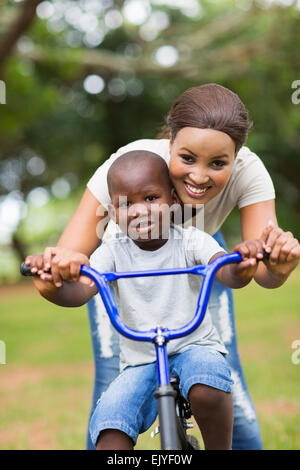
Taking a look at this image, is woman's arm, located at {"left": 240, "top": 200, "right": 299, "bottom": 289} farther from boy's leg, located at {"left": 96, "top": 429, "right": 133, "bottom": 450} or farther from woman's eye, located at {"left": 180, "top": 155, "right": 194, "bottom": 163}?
boy's leg, located at {"left": 96, "top": 429, "right": 133, "bottom": 450}

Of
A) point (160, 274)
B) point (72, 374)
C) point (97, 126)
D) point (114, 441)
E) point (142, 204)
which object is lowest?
point (114, 441)

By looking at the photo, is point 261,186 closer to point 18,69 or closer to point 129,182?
point 129,182

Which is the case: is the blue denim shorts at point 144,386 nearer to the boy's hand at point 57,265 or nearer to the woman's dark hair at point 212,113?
the boy's hand at point 57,265

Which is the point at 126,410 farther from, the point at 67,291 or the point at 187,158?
the point at 187,158

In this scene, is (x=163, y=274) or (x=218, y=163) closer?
(x=163, y=274)

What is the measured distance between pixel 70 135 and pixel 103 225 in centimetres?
1770

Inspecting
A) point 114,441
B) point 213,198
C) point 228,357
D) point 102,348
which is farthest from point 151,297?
point 228,357

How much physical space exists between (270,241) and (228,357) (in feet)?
4.42

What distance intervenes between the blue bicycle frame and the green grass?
7.27ft

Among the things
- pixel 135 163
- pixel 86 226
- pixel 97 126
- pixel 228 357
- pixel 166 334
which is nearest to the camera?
pixel 166 334

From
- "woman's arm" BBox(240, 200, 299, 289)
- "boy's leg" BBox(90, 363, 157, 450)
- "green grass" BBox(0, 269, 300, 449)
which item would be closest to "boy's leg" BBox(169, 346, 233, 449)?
"boy's leg" BBox(90, 363, 157, 450)

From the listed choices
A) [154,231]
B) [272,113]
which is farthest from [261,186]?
[272,113]

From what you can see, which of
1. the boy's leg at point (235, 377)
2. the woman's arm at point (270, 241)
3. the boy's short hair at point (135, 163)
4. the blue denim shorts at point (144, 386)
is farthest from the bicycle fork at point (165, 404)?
the boy's leg at point (235, 377)

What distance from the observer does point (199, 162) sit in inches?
87.0
